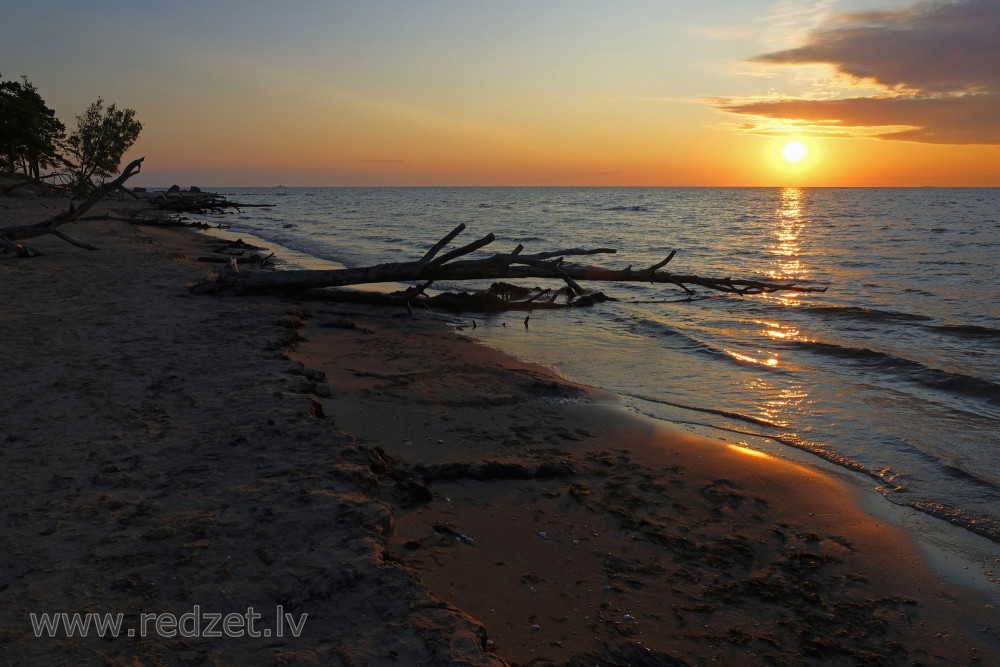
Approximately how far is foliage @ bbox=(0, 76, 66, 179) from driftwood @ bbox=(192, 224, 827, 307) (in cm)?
4092

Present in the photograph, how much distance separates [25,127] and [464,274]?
50318mm

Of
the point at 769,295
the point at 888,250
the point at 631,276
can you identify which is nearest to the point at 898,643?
the point at 631,276

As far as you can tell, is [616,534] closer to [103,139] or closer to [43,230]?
[43,230]

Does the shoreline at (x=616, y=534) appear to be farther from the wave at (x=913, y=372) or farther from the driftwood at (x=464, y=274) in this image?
the wave at (x=913, y=372)

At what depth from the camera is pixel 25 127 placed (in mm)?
45531

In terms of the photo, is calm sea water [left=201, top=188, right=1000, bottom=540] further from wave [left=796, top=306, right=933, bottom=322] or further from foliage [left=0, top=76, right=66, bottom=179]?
foliage [left=0, top=76, right=66, bottom=179]

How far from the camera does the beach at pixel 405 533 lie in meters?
2.95

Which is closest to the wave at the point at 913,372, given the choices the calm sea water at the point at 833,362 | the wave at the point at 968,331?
the calm sea water at the point at 833,362

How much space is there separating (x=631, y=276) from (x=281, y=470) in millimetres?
6835

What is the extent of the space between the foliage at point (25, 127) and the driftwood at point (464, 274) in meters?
40.9

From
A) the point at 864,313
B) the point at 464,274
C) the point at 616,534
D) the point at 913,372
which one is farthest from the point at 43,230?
the point at 864,313

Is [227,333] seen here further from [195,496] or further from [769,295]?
[769,295]

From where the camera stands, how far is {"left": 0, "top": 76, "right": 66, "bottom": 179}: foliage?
44656mm

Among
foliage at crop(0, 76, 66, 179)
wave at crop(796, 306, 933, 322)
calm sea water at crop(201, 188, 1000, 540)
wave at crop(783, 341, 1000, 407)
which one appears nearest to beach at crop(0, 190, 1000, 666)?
calm sea water at crop(201, 188, 1000, 540)
